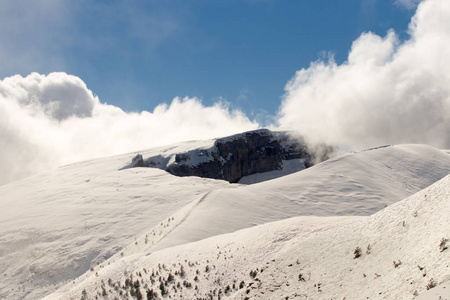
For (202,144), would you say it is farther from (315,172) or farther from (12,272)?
(12,272)

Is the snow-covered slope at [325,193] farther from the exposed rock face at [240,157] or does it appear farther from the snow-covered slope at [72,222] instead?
the exposed rock face at [240,157]

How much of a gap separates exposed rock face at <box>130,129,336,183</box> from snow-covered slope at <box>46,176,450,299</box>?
94161mm

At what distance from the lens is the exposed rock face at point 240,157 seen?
11325 cm

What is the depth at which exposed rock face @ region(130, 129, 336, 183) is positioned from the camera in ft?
372

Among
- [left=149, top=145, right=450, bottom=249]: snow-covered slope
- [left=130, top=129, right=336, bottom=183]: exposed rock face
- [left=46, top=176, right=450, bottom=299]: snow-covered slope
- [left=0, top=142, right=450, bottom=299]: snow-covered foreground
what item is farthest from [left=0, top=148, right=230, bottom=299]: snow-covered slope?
[left=130, top=129, right=336, bottom=183]: exposed rock face

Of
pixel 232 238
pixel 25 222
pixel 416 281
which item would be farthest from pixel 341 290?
pixel 25 222

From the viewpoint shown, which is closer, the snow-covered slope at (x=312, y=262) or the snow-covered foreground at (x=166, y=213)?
the snow-covered slope at (x=312, y=262)

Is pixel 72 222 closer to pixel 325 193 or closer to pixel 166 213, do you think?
pixel 166 213

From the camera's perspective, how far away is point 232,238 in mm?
16359

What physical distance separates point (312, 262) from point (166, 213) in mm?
22980

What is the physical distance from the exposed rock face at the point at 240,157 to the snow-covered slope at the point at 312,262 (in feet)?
309

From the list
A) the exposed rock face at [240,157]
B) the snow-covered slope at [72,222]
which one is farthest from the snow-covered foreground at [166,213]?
the exposed rock face at [240,157]

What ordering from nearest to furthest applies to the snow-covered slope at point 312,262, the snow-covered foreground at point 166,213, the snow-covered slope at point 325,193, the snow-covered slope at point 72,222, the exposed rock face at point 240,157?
the snow-covered slope at point 312,262 → the snow-covered foreground at point 166,213 → the snow-covered slope at point 72,222 → the snow-covered slope at point 325,193 → the exposed rock face at point 240,157

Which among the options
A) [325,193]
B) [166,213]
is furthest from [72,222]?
[325,193]
